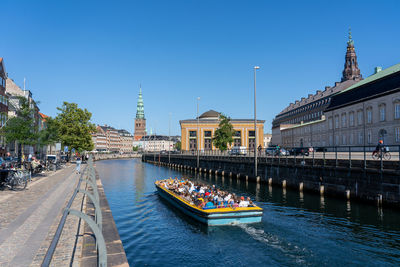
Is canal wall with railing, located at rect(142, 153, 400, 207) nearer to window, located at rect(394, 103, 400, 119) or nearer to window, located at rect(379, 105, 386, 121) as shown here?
window, located at rect(394, 103, 400, 119)

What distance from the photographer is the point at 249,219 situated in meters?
17.7

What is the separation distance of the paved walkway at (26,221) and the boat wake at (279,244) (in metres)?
9.54

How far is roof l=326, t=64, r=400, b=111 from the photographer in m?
49.2

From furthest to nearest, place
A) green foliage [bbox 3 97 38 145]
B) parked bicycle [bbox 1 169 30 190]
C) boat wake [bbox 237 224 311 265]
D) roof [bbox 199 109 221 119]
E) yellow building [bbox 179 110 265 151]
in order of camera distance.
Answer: roof [bbox 199 109 221 119] → yellow building [bbox 179 110 265 151] → green foliage [bbox 3 97 38 145] → parked bicycle [bbox 1 169 30 190] → boat wake [bbox 237 224 311 265]

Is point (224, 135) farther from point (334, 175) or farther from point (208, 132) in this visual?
point (334, 175)

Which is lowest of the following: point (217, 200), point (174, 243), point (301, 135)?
point (174, 243)

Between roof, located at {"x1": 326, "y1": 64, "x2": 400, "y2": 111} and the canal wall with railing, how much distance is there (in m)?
27.1

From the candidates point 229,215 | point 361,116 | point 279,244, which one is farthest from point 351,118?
point 279,244

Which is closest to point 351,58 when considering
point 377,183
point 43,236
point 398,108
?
point 398,108

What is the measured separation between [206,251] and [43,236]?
6916 millimetres

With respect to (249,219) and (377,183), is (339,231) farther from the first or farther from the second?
(377,183)

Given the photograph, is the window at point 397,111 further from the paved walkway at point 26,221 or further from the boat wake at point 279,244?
the paved walkway at point 26,221

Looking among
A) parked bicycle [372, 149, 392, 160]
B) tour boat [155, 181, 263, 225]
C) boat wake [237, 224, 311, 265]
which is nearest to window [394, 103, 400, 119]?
parked bicycle [372, 149, 392, 160]

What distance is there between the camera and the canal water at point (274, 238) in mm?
12805
